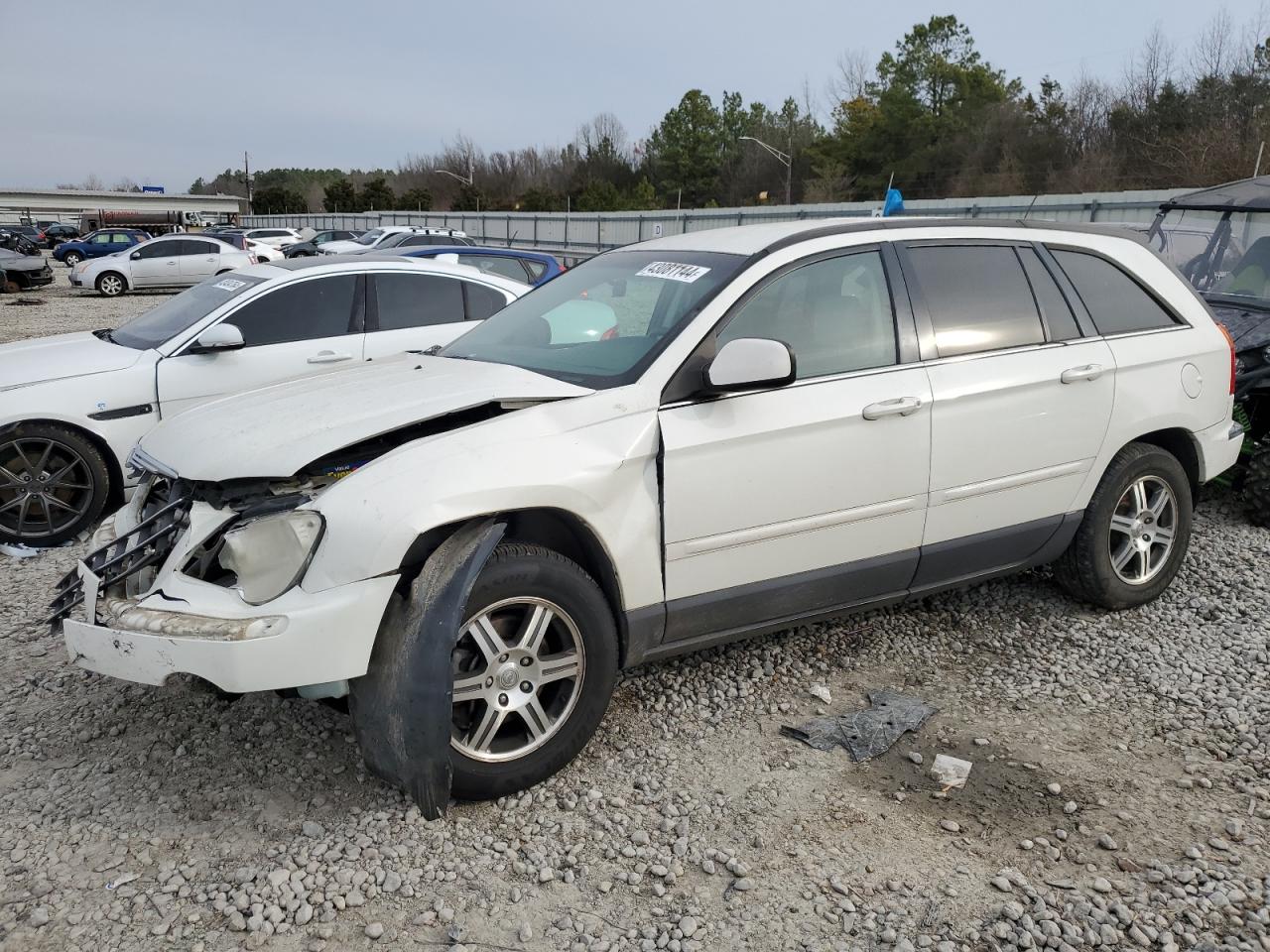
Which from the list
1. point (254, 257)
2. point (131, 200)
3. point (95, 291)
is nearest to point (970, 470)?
point (254, 257)

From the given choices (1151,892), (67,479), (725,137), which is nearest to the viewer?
(1151,892)

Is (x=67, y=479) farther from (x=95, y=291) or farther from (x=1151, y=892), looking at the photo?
(x=95, y=291)

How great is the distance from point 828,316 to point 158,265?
2704 cm

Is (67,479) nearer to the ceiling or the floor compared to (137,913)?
nearer to the ceiling

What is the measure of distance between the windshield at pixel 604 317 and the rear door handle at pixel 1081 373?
1.59m

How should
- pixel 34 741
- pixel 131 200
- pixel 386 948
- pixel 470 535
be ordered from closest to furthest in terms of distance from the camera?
pixel 386 948 → pixel 470 535 → pixel 34 741 → pixel 131 200

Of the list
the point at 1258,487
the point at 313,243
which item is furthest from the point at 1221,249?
the point at 313,243

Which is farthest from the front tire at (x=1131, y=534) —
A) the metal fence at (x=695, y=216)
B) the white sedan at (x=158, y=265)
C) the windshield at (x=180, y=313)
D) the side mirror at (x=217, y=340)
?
the white sedan at (x=158, y=265)

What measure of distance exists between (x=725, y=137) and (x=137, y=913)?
83.1 meters

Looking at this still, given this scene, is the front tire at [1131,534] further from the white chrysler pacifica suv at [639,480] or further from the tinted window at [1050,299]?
the tinted window at [1050,299]

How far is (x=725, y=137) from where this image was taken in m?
80.0

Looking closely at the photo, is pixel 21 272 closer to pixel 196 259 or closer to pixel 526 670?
pixel 196 259

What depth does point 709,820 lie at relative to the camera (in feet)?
10.2

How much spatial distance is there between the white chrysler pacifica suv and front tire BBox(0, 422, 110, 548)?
239 cm
